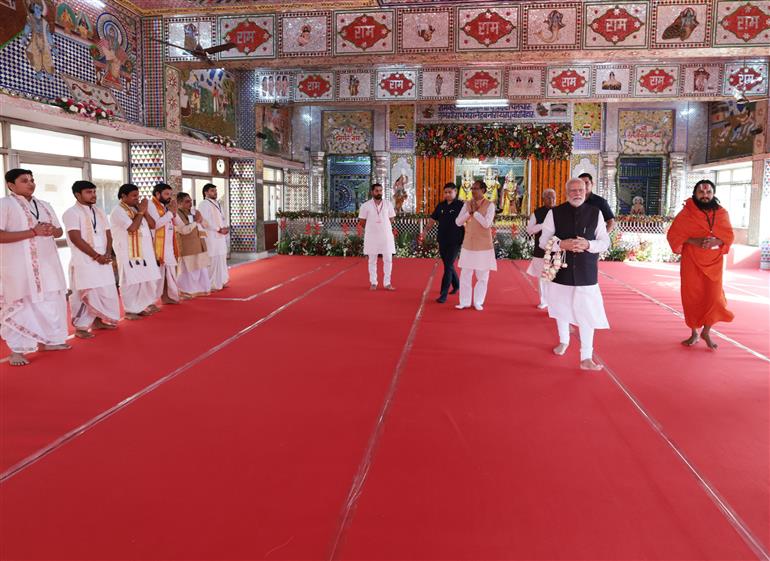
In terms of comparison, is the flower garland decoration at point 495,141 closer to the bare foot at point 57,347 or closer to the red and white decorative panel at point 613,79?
the red and white decorative panel at point 613,79

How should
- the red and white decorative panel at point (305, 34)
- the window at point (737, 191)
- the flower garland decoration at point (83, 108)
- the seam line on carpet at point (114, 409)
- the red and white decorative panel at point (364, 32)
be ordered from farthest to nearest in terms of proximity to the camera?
the window at point (737, 191), the red and white decorative panel at point (305, 34), the red and white decorative panel at point (364, 32), the flower garland decoration at point (83, 108), the seam line on carpet at point (114, 409)

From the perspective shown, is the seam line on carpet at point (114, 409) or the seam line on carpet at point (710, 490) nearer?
the seam line on carpet at point (710, 490)

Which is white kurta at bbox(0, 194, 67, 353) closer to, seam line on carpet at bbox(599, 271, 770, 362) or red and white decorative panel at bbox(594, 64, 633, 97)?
seam line on carpet at bbox(599, 271, 770, 362)

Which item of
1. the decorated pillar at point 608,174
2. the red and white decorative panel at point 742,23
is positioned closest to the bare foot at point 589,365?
the red and white decorative panel at point 742,23

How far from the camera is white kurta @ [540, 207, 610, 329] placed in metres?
4.23

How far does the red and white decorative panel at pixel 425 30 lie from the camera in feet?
29.9

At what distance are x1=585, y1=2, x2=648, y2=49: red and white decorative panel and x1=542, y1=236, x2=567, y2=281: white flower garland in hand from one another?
5.92 m

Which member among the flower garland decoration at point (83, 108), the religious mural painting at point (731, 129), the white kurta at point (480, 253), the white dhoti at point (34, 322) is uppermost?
the religious mural painting at point (731, 129)

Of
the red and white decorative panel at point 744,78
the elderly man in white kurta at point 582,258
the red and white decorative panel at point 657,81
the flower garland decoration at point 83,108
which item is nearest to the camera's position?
the elderly man in white kurta at point 582,258

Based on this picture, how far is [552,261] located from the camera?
4.33 m

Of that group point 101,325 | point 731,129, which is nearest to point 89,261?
point 101,325

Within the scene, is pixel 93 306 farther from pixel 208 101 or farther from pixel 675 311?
pixel 208 101

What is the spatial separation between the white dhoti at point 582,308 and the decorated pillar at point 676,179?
13283 millimetres

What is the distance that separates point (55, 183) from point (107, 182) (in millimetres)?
1331
